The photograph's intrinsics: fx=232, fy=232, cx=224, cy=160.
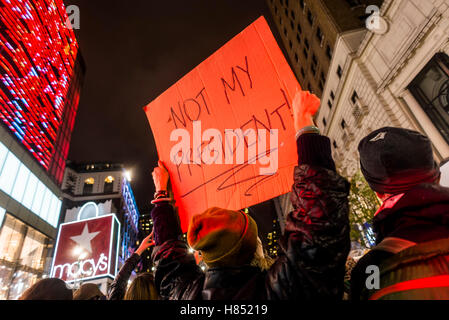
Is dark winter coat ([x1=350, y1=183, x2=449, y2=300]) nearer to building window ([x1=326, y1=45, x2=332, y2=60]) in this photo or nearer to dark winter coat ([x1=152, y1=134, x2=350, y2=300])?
dark winter coat ([x1=152, y1=134, x2=350, y2=300])

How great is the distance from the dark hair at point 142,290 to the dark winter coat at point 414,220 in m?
2.11

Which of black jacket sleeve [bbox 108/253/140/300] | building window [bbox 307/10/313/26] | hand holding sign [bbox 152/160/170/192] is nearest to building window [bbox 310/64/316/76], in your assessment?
building window [bbox 307/10/313/26]

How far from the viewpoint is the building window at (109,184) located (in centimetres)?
4847

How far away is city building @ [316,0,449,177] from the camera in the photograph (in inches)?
559

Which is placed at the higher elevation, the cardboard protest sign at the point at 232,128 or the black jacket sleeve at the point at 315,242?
the cardboard protest sign at the point at 232,128

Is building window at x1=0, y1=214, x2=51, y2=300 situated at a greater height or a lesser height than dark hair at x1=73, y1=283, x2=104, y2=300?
greater

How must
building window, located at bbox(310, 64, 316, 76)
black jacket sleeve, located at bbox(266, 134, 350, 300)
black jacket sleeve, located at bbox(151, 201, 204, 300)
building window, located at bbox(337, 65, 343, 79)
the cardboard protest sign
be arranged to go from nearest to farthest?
black jacket sleeve, located at bbox(266, 134, 350, 300)
black jacket sleeve, located at bbox(151, 201, 204, 300)
the cardboard protest sign
building window, located at bbox(337, 65, 343, 79)
building window, located at bbox(310, 64, 316, 76)

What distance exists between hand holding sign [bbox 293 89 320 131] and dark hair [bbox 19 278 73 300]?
2675 millimetres

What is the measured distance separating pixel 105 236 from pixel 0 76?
1934cm

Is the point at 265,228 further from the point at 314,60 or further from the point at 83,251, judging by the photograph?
the point at 314,60

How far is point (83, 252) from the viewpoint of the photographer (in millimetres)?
14781

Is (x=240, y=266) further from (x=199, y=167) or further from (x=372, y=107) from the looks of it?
(x=372, y=107)

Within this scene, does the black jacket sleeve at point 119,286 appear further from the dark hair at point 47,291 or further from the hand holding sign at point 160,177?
the hand holding sign at point 160,177

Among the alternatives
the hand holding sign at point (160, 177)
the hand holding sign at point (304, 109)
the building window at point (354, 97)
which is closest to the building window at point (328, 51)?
the building window at point (354, 97)
